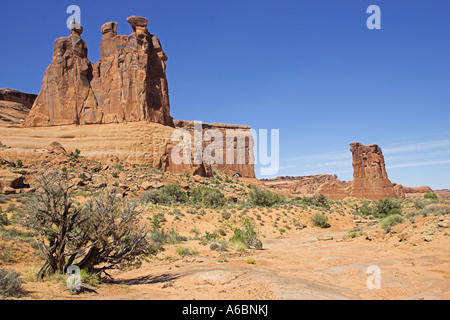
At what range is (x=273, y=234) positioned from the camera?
2527 centimetres

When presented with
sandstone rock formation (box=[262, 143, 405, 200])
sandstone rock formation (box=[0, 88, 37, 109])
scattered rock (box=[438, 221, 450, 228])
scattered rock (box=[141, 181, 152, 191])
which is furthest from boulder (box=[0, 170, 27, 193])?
sandstone rock formation (box=[262, 143, 405, 200])

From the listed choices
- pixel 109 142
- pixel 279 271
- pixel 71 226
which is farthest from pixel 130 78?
pixel 279 271

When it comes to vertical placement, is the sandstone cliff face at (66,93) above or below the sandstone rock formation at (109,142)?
above

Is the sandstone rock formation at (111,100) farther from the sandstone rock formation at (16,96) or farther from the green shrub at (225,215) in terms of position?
the sandstone rock formation at (16,96)

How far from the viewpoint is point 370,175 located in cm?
7250

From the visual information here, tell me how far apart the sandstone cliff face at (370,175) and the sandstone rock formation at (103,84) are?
47587 millimetres

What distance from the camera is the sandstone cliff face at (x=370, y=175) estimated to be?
71.1 metres

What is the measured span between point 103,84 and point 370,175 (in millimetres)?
62095

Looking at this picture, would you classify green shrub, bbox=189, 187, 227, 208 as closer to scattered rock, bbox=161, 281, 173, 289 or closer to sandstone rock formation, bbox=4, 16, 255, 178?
sandstone rock formation, bbox=4, 16, 255, 178

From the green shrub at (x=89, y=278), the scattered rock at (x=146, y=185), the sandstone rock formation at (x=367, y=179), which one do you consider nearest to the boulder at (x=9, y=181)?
the scattered rock at (x=146, y=185)

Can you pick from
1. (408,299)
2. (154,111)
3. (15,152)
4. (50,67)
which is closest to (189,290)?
(408,299)

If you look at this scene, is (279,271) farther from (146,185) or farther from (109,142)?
(109,142)

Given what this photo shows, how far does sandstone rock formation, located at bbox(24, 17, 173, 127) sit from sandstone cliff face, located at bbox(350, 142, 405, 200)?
156ft
